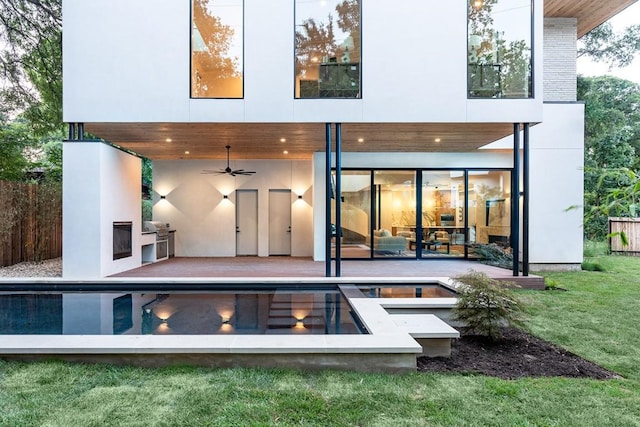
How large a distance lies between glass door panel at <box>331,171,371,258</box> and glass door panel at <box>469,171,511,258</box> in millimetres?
2804

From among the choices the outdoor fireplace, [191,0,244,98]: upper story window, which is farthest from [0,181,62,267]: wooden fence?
[191,0,244,98]: upper story window

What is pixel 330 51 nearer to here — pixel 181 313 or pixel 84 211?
pixel 181 313

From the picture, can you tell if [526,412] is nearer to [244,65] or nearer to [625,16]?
[244,65]

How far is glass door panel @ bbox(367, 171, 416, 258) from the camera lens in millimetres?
9492

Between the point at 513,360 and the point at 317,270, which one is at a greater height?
the point at 317,270

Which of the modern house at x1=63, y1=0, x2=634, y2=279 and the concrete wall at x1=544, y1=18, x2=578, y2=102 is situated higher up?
the concrete wall at x1=544, y1=18, x2=578, y2=102

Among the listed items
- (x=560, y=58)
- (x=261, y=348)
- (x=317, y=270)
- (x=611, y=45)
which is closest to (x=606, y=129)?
(x=611, y=45)

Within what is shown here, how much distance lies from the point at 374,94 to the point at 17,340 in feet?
19.4

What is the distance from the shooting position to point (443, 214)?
961 centimetres

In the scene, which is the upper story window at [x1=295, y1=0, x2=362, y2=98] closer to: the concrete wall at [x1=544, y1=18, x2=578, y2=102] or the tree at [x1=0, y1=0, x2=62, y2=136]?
the concrete wall at [x1=544, y1=18, x2=578, y2=102]

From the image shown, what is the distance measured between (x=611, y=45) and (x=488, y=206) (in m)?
12.5

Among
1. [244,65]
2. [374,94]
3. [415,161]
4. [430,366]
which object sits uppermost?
[244,65]

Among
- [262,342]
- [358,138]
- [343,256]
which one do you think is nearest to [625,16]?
[358,138]

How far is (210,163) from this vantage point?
1080 cm
